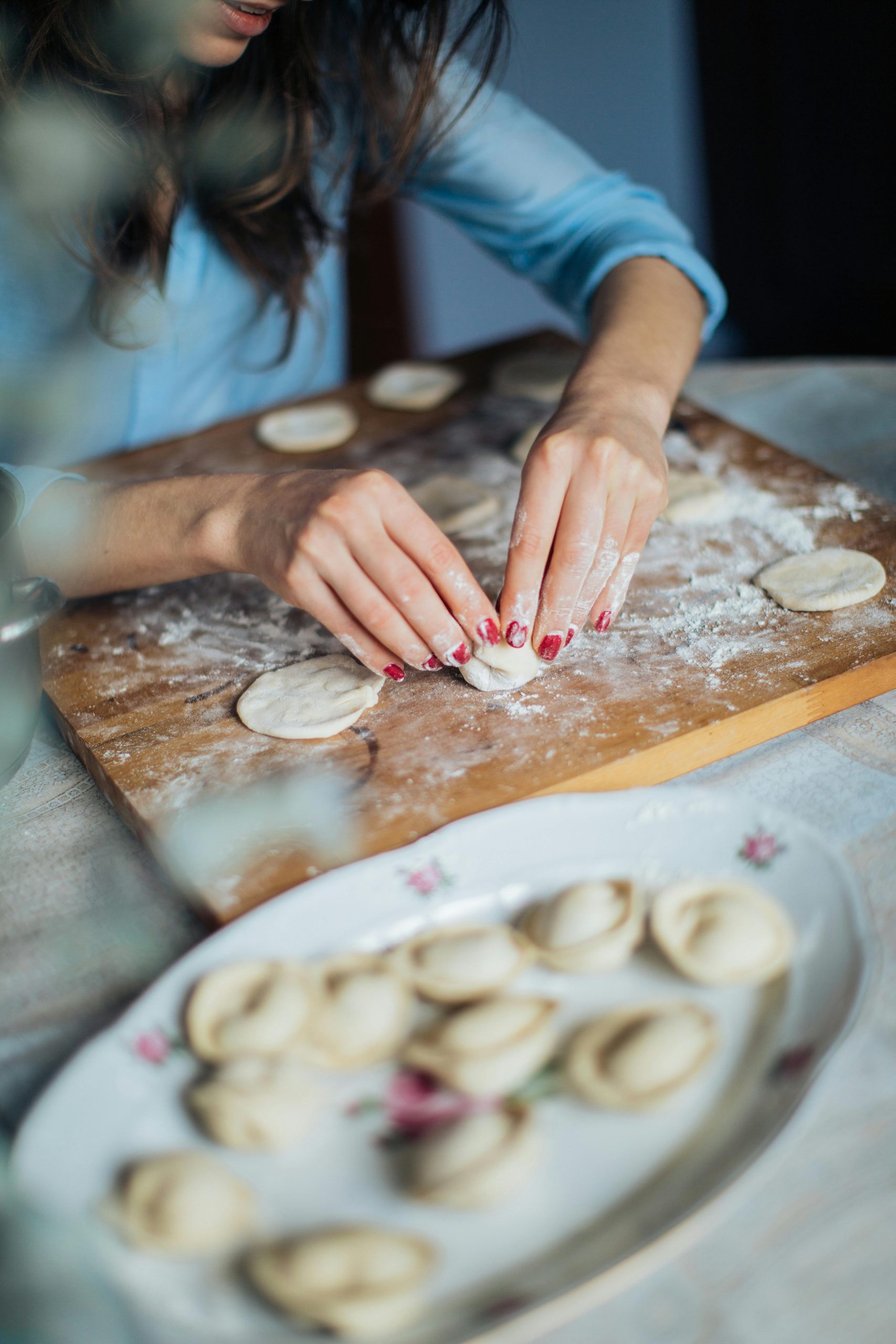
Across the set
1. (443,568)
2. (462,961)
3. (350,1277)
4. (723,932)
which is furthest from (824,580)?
(350,1277)

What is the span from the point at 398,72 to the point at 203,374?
23.4 inches

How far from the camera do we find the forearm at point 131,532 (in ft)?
3.80

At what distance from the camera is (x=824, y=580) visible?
1156mm

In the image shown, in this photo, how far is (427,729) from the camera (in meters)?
1.04

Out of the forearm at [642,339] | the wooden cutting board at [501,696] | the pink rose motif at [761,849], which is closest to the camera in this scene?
the pink rose motif at [761,849]

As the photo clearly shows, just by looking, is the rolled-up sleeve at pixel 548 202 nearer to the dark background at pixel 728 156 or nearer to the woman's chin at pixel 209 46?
the woman's chin at pixel 209 46

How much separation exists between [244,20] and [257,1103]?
1.13m

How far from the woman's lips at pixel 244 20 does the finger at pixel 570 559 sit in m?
0.65

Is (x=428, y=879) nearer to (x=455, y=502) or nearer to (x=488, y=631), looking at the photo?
(x=488, y=631)

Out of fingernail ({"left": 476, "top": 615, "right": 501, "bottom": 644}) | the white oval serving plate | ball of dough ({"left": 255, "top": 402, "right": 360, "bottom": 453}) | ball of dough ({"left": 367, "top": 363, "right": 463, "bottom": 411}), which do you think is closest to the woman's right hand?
fingernail ({"left": 476, "top": 615, "right": 501, "bottom": 644})

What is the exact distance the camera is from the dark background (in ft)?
10.7

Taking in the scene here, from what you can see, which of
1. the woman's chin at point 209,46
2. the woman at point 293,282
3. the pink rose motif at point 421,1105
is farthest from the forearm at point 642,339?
the pink rose motif at point 421,1105

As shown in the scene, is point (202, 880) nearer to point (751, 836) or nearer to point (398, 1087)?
point (398, 1087)

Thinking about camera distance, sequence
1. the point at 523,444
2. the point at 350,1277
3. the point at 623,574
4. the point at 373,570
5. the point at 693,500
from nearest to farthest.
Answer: the point at 350,1277 < the point at 373,570 < the point at 623,574 < the point at 693,500 < the point at 523,444
